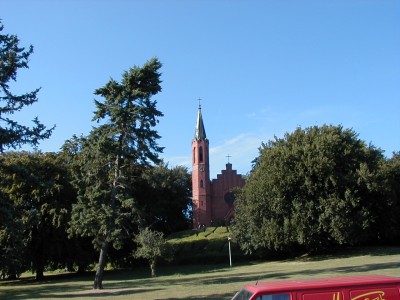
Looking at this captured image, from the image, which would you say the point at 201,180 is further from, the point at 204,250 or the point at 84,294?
the point at 84,294

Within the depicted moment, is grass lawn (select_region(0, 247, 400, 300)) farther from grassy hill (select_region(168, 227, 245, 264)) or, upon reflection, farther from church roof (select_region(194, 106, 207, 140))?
church roof (select_region(194, 106, 207, 140))

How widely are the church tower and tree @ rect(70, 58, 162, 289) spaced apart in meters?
46.3

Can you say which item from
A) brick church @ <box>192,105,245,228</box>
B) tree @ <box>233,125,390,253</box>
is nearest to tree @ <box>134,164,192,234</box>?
brick church @ <box>192,105,245,228</box>

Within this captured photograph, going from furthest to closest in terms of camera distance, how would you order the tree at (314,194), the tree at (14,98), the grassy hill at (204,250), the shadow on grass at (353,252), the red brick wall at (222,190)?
the red brick wall at (222,190) → the grassy hill at (204,250) → the tree at (314,194) → the shadow on grass at (353,252) → the tree at (14,98)

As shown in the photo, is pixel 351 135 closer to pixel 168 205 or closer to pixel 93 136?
pixel 93 136

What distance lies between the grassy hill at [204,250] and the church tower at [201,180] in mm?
16774

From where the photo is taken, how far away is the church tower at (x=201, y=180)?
74250 millimetres

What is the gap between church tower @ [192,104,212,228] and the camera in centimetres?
7425

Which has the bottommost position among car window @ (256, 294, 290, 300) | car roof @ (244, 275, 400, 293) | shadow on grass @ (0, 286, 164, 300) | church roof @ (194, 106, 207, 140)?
shadow on grass @ (0, 286, 164, 300)

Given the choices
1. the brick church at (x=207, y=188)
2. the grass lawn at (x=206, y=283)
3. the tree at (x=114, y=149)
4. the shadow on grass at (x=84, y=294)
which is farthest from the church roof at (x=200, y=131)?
the shadow on grass at (x=84, y=294)

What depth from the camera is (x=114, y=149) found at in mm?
27734

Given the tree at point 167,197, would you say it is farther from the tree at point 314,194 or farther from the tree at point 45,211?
the tree at point 314,194

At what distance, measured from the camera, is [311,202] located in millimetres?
39094

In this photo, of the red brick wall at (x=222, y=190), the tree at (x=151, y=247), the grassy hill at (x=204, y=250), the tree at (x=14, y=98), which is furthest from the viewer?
the red brick wall at (x=222, y=190)
